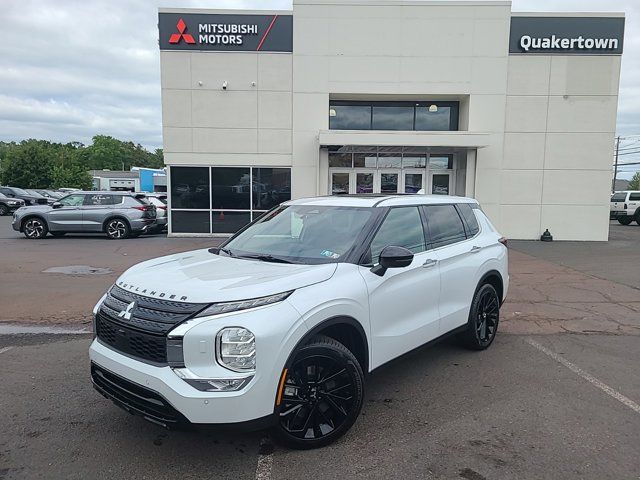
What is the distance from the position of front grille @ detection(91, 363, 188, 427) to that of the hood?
1.91ft

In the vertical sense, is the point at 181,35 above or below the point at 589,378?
above

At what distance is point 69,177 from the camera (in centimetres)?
5809

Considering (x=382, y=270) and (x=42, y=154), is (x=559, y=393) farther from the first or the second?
(x=42, y=154)

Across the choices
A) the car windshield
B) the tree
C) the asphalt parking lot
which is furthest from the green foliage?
the car windshield

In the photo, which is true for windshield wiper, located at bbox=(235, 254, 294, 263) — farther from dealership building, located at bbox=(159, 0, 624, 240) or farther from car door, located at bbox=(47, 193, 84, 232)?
car door, located at bbox=(47, 193, 84, 232)

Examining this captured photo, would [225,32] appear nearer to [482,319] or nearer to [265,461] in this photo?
[482,319]

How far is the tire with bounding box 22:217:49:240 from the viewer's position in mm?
16203

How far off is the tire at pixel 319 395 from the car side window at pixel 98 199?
1532 cm

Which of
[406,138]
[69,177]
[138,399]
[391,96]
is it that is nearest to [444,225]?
[138,399]

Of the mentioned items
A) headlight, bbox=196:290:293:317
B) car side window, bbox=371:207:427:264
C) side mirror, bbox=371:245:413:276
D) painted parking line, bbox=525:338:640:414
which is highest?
car side window, bbox=371:207:427:264

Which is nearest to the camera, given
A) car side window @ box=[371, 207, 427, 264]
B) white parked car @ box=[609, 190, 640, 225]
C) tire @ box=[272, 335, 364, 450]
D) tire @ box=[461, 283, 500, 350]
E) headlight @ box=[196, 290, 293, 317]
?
headlight @ box=[196, 290, 293, 317]

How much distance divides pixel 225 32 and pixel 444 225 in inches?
548

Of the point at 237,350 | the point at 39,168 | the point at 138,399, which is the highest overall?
the point at 39,168

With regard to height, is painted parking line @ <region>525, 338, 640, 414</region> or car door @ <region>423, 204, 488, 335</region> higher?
car door @ <region>423, 204, 488, 335</region>
